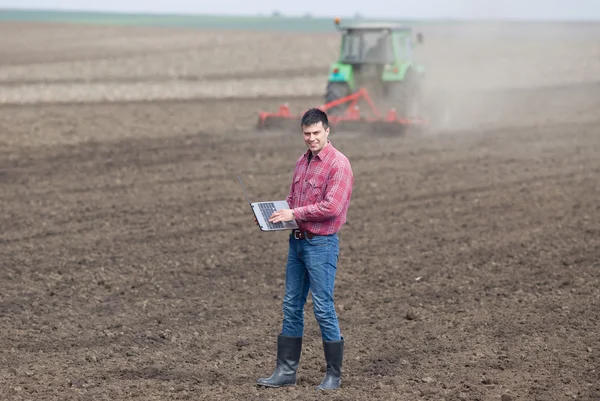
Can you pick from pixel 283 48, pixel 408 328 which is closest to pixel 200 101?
pixel 408 328

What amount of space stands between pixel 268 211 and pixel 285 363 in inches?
41.3

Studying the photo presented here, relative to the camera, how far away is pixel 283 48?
42344mm

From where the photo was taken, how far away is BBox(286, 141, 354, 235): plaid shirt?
16.9 ft

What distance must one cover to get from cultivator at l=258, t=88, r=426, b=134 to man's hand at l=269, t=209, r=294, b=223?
1104 centimetres

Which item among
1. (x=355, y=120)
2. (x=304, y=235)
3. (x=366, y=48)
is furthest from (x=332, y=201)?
(x=366, y=48)

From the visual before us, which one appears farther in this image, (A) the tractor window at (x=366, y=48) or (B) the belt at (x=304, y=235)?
(A) the tractor window at (x=366, y=48)

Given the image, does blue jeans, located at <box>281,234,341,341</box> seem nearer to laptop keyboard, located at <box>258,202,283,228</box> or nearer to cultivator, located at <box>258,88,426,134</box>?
laptop keyboard, located at <box>258,202,283,228</box>

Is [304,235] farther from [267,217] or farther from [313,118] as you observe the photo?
[313,118]

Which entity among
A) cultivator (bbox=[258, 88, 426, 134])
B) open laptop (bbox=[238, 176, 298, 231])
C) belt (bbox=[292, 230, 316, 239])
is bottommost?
belt (bbox=[292, 230, 316, 239])

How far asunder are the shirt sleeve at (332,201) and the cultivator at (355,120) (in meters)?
10.9

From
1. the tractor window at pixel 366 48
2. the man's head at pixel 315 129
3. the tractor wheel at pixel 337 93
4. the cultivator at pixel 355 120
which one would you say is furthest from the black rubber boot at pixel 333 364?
the tractor window at pixel 366 48

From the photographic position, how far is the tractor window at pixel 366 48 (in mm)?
17812

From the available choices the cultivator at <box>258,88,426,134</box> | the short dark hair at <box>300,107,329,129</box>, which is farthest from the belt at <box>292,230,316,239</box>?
the cultivator at <box>258,88,426,134</box>

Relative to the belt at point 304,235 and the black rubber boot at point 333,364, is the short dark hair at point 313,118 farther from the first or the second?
the black rubber boot at point 333,364
